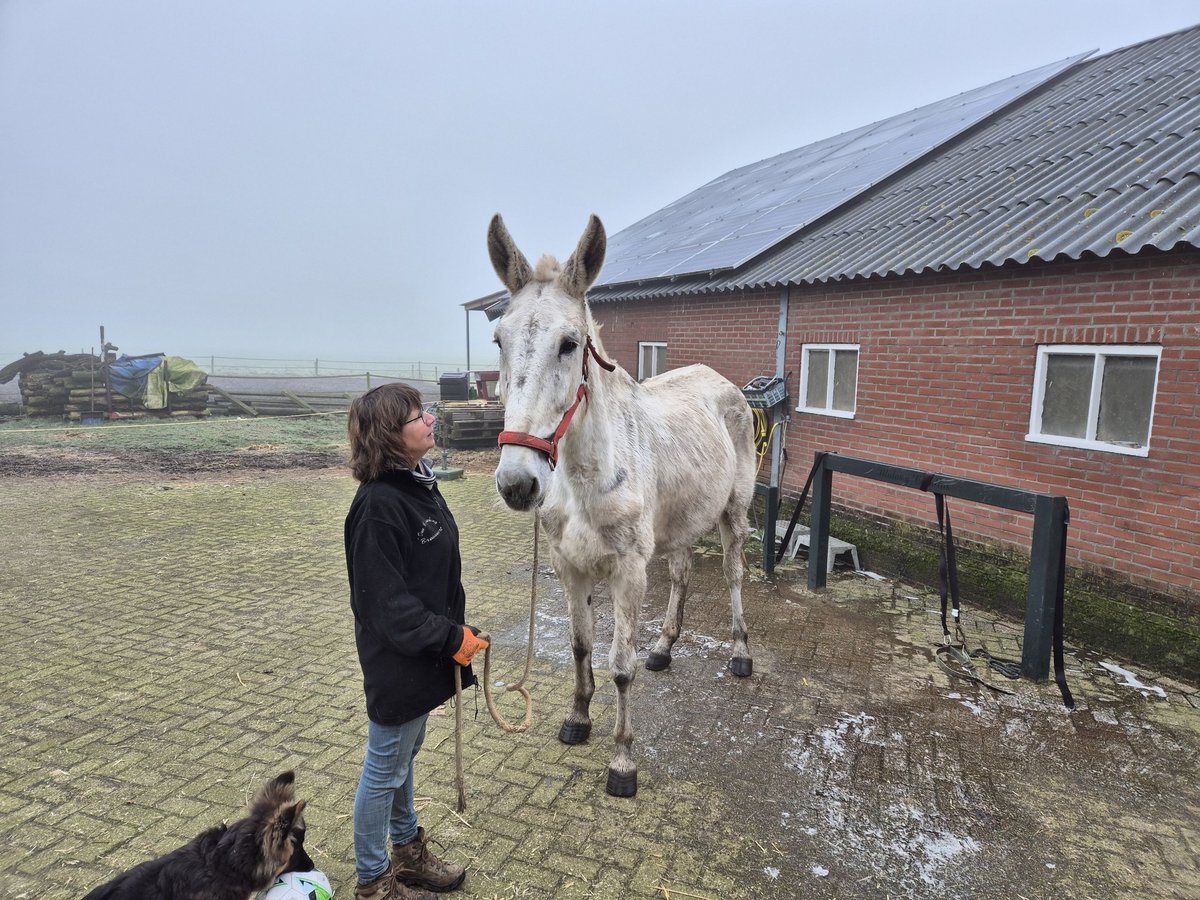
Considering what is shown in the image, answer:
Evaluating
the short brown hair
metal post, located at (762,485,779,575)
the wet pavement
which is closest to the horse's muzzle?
the short brown hair

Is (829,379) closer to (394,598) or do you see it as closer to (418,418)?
(418,418)

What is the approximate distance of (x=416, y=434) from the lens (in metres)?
2.25

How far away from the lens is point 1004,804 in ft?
10.5

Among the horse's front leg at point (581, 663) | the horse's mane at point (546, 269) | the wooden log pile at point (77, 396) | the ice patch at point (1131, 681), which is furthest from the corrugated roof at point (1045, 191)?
the wooden log pile at point (77, 396)

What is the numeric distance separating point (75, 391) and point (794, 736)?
22.3 m

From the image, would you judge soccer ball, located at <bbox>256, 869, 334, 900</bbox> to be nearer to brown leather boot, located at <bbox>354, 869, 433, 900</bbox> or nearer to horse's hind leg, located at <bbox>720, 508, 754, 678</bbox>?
brown leather boot, located at <bbox>354, 869, 433, 900</bbox>

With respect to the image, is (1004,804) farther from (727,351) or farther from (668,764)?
(727,351)

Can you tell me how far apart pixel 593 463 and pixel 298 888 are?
80.0 inches

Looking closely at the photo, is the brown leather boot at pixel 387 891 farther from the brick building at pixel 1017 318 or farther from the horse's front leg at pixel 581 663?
the brick building at pixel 1017 318

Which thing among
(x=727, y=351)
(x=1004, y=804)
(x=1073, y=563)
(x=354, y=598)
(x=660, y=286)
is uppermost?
(x=660, y=286)

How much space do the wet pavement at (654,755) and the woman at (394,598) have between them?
65 cm

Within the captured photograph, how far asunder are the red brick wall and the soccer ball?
5787 mm

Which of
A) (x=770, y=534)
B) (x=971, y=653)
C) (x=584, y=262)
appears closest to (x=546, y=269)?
(x=584, y=262)

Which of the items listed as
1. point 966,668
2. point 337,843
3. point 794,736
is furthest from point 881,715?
point 337,843
